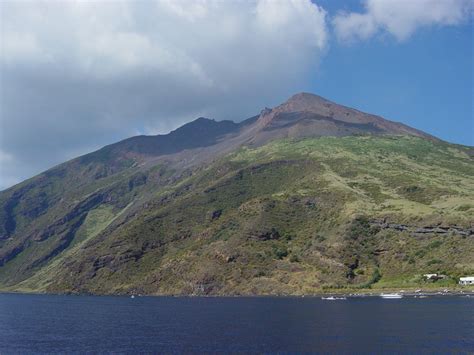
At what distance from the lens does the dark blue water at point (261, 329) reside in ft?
334

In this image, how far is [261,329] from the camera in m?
126

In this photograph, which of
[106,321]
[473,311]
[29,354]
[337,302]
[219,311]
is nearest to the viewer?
[29,354]

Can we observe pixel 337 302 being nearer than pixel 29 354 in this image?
No

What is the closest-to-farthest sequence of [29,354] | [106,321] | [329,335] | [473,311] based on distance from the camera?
[29,354] → [329,335] → [473,311] → [106,321]

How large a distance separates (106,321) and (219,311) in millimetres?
35956

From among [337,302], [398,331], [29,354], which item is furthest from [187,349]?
[337,302]

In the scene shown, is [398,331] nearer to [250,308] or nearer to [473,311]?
[473,311]

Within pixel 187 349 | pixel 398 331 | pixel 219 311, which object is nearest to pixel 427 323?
pixel 398 331

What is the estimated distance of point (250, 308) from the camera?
601 feet

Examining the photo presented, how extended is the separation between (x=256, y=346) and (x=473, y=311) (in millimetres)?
75477

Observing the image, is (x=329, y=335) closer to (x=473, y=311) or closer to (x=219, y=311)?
(x=473, y=311)

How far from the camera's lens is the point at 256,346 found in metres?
102

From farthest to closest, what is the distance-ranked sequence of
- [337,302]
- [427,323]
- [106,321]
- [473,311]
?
[337,302]
[106,321]
[473,311]
[427,323]

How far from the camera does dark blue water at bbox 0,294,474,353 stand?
101812 mm
